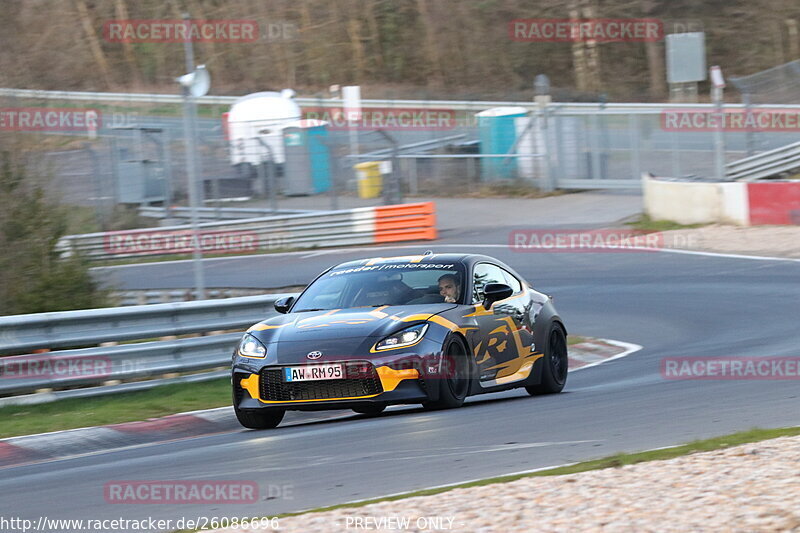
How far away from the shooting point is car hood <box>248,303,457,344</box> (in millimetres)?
9648

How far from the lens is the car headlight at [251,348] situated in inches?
385

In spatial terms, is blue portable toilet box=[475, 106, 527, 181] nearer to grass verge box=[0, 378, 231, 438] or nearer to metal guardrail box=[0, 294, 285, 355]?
metal guardrail box=[0, 294, 285, 355]

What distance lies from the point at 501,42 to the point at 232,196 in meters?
23.3

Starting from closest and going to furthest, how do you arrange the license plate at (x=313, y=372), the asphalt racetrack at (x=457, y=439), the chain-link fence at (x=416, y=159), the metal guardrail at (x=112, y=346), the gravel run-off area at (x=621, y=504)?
the gravel run-off area at (x=621, y=504)
the asphalt racetrack at (x=457, y=439)
the license plate at (x=313, y=372)
the metal guardrail at (x=112, y=346)
the chain-link fence at (x=416, y=159)

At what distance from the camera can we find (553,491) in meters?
6.06

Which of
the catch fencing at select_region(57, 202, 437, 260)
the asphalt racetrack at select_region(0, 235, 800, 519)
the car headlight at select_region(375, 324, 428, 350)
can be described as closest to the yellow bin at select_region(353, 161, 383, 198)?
the catch fencing at select_region(57, 202, 437, 260)

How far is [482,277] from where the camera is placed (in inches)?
434

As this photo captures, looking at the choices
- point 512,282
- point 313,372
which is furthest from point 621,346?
point 313,372

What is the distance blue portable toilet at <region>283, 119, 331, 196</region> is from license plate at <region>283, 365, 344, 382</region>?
2228 cm

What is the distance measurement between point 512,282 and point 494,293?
3.53 feet

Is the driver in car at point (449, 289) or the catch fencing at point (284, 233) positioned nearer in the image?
the driver in car at point (449, 289)

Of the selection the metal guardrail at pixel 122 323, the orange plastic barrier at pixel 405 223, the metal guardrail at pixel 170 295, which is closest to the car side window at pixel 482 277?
the metal guardrail at pixel 122 323

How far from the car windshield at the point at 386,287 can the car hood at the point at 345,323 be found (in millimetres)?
207

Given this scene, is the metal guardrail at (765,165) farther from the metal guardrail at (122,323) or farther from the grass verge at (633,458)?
the grass verge at (633,458)
